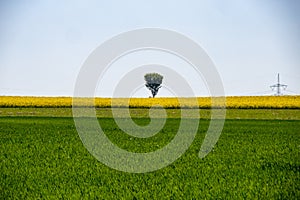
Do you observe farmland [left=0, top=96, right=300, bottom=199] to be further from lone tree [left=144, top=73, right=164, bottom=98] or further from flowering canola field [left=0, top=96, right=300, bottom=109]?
lone tree [left=144, top=73, right=164, bottom=98]

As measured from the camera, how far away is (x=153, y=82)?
439 feet

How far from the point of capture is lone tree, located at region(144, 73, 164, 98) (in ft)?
409

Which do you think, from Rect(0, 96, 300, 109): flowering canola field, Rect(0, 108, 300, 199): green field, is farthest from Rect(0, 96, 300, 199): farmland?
Rect(0, 96, 300, 109): flowering canola field

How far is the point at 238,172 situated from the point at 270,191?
7.91 feet

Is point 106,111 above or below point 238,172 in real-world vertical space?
above

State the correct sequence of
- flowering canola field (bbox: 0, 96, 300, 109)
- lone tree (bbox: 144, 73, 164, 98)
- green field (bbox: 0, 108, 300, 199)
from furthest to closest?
lone tree (bbox: 144, 73, 164, 98), flowering canola field (bbox: 0, 96, 300, 109), green field (bbox: 0, 108, 300, 199)

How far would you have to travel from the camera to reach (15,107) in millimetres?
54250

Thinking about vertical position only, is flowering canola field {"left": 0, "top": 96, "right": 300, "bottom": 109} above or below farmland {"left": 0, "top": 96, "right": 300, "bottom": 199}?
above

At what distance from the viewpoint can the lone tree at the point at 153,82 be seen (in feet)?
409

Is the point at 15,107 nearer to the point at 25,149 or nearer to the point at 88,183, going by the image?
the point at 25,149

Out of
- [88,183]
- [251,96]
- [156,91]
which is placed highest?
[156,91]

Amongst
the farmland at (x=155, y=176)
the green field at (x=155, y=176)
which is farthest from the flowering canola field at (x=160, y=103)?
the green field at (x=155, y=176)

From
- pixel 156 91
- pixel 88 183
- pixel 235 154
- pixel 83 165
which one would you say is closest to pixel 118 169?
pixel 83 165

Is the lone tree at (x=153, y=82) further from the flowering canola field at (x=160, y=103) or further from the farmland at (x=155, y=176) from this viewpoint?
the farmland at (x=155, y=176)
